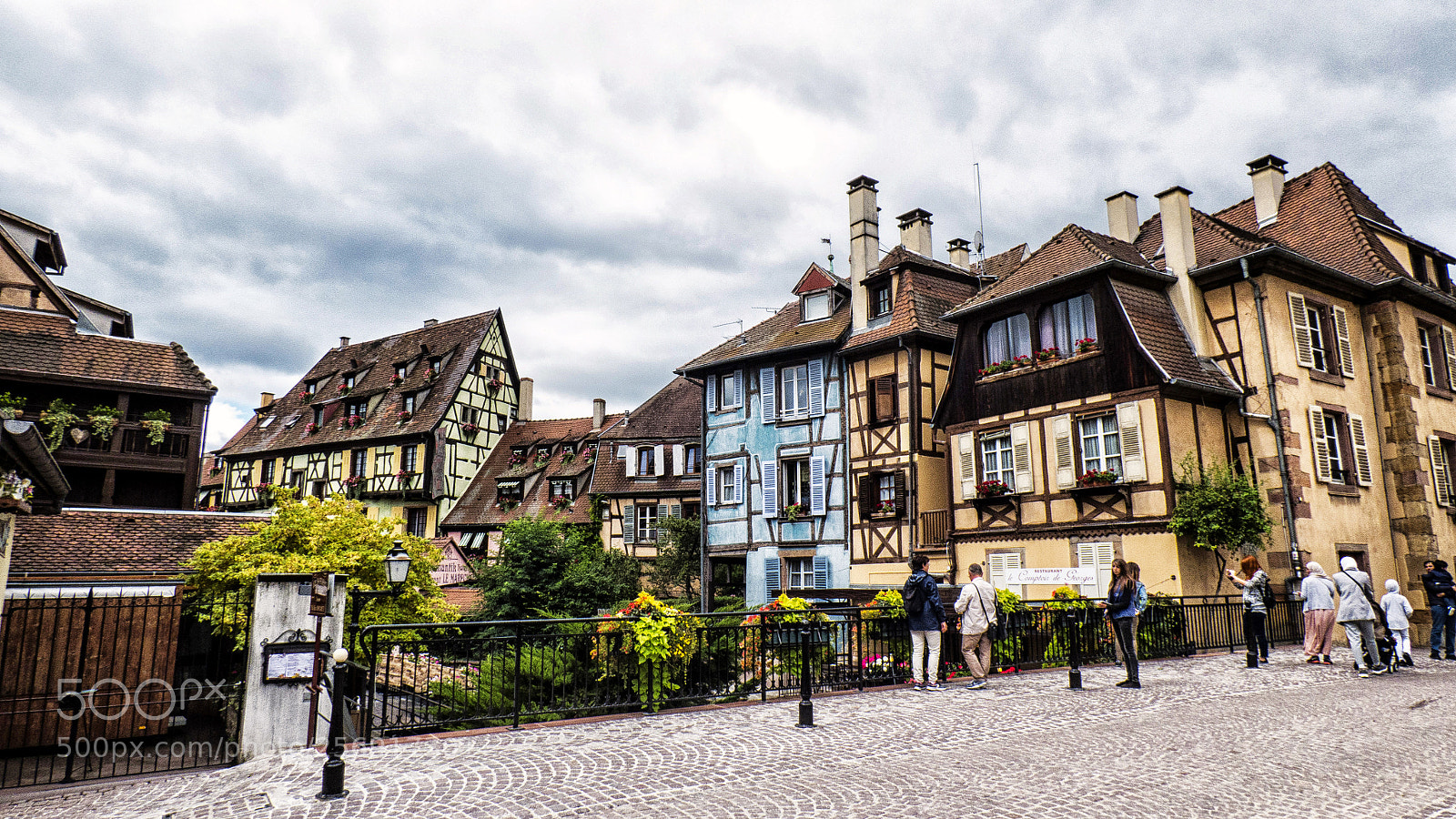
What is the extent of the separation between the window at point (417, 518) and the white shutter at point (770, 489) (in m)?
19.5

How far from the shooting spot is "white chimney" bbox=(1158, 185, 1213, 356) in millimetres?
20812

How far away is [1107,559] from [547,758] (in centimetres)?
1498

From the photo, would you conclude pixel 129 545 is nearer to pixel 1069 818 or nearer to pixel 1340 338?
pixel 1069 818

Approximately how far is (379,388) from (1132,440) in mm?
35479

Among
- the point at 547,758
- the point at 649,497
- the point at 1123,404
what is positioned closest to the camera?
the point at 547,758

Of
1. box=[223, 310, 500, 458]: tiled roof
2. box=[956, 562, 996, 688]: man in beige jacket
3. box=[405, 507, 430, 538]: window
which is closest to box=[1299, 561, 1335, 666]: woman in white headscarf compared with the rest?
box=[956, 562, 996, 688]: man in beige jacket

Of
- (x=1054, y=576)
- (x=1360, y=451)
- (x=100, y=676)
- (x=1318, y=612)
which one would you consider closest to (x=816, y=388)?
(x=1054, y=576)

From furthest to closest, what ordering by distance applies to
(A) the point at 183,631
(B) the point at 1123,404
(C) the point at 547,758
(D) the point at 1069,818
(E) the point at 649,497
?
(E) the point at 649,497 < (B) the point at 1123,404 < (A) the point at 183,631 < (C) the point at 547,758 < (D) the point at 1069,818

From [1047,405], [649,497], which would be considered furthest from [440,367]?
[1047,405]

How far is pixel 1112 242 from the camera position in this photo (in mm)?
22219

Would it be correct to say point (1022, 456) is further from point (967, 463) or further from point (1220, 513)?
point (1220, 513)

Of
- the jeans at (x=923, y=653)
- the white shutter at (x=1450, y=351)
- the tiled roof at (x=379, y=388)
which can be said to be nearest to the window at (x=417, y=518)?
the tiled roof at (x=379, y=388)

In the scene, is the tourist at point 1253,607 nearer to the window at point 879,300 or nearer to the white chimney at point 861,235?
the window at point 879,300

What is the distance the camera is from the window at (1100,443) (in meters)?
19.7
